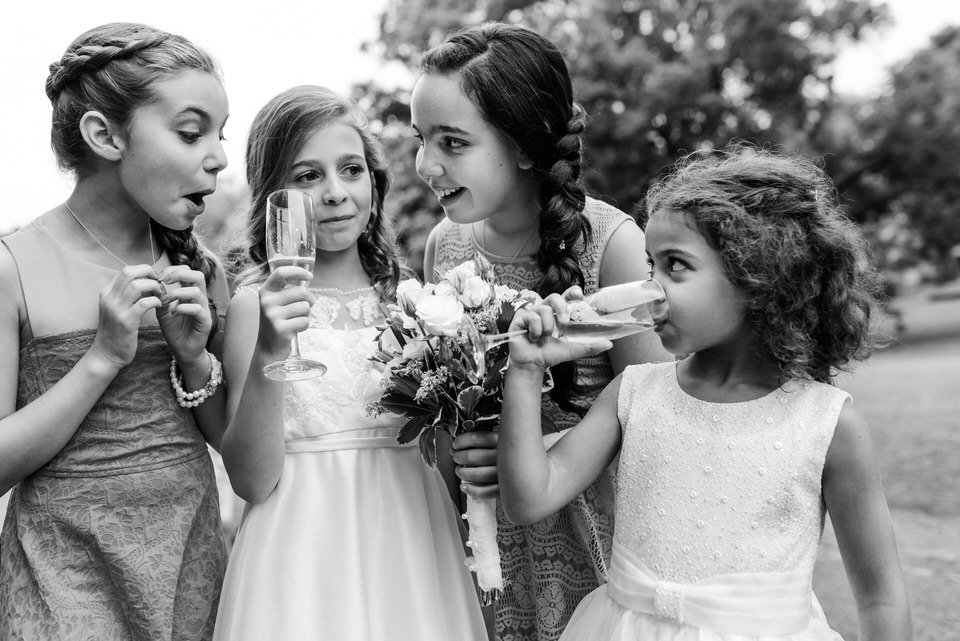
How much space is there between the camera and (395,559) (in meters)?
2.99

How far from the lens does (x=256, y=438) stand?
2.82m

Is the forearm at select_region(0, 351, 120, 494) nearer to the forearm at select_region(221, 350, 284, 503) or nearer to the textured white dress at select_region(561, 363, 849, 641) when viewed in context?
the forearm at select_region(221, 350, 284, 503)

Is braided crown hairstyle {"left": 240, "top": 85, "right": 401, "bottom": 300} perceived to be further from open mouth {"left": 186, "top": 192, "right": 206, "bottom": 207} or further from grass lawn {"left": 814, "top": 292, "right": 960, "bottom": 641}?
grass lawn {"left": 814, "top": 292, "right": 960, "bottom": 641}

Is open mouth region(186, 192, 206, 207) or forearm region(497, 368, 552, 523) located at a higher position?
open mouth region(186, 192, 206, 207)

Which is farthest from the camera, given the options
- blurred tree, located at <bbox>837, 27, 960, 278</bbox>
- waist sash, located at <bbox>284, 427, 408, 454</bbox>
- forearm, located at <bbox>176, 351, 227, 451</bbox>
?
blurred tree, located at <bbox>837, 27, 960, 278</bbox>

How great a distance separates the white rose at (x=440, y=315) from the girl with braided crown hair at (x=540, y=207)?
0.80 m

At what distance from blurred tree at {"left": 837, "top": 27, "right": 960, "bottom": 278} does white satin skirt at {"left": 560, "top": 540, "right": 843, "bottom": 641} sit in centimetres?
2128

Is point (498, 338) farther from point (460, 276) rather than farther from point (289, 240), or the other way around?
point (289, 240)

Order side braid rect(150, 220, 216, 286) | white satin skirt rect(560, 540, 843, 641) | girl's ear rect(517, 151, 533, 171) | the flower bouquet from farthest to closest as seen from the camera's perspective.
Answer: girl's ear rect(517, 151, 533, 171), side braid rect(150, 220, 216, 286), the flower bouquet, white satin skirt rect(560, 540, 843, 641)

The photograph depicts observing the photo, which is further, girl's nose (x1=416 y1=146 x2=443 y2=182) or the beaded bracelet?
girl's nose (x1=416 y1=146 x2=443 y2=182)

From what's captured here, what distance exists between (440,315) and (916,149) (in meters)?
23.7

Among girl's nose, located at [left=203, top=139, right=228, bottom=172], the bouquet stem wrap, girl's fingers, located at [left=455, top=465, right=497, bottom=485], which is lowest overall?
the bouquet stem wrap

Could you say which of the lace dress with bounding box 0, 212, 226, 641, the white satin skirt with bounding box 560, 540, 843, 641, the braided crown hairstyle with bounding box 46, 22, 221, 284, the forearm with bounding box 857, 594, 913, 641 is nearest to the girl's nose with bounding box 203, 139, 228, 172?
the braided crown hairstyle with bounding box 46, 22, 221, 284

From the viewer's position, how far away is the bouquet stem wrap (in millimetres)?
2793
